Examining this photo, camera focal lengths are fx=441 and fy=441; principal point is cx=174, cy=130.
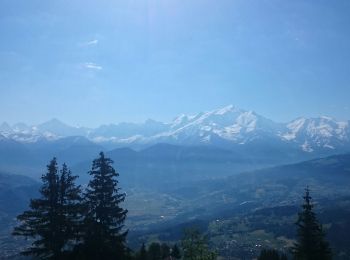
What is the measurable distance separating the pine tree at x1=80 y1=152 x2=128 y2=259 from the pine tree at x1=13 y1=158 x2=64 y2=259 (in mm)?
2319

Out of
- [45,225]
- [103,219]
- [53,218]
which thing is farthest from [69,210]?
[103,219]

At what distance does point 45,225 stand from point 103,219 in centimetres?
478

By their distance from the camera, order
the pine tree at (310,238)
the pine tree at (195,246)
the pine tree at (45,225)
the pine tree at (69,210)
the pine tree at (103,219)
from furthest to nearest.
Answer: the pine tree at (310,238)
the pine tree at (195,246)
the pine tree at (103,219)
the pine tree at (69,210)
the pine tree at (45,225)

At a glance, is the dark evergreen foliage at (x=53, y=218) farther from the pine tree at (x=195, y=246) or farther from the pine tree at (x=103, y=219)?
the pine tree at (x=195, y=246)

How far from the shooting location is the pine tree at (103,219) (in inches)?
1437

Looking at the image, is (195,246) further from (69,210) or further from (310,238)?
(310,238)

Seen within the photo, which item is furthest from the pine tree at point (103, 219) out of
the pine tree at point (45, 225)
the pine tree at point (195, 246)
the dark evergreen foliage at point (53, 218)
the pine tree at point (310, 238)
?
the pine tree at point (310, 238)

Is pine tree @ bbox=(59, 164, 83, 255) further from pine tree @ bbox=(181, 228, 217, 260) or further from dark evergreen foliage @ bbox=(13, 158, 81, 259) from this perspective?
pine tree @ bbox=(181, 228, 217, 260)

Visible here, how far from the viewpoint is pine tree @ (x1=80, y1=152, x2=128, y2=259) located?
1437 inches

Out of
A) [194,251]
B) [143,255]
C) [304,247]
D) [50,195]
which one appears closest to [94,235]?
[50,195]

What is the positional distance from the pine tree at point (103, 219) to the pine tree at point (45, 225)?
2319 millimetres

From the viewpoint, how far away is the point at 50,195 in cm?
3644

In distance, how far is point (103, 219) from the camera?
37.6 meters

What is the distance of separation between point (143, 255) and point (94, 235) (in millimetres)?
33031
